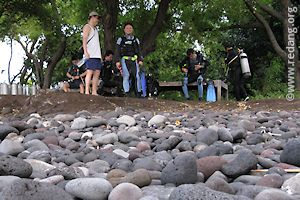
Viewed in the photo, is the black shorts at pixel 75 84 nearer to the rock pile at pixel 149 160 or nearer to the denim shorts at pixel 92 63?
the denim shorts at pixel 92 63

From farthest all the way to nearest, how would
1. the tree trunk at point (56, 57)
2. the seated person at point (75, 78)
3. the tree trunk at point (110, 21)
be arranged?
the tree trunk at point (56, 57)
the tree trunk at point (110, 21)
the seated person at point (75, 78)

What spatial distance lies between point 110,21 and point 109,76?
202cm

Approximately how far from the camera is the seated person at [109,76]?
44.1 ft

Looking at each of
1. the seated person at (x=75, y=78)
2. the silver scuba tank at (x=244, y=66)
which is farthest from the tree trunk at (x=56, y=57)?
the silver scuba tank at (x=244, y=66)

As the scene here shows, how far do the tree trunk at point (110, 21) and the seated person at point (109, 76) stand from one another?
1247mm

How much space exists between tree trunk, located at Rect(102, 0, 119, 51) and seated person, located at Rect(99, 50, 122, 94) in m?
1.25

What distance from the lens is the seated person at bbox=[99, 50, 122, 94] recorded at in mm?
13438

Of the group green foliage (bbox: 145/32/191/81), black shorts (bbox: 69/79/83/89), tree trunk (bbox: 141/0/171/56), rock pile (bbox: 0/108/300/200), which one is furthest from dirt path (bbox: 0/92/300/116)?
green foliage (bbox: 145/32/191/81)

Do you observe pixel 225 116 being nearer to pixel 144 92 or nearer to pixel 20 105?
pixel 20 105

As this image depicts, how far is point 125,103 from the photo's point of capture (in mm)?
9000

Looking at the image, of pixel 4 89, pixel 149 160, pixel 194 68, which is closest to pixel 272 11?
pixel 194 68

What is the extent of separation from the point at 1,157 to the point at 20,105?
598cm

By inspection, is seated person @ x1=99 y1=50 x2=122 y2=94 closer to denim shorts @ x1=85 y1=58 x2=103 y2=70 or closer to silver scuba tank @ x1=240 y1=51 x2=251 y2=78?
silver scuba tank @ x1=240 y1=51 x2=251 y2=78

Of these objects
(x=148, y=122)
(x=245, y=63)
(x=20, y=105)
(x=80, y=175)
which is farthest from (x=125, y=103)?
(x=80, y=175)
